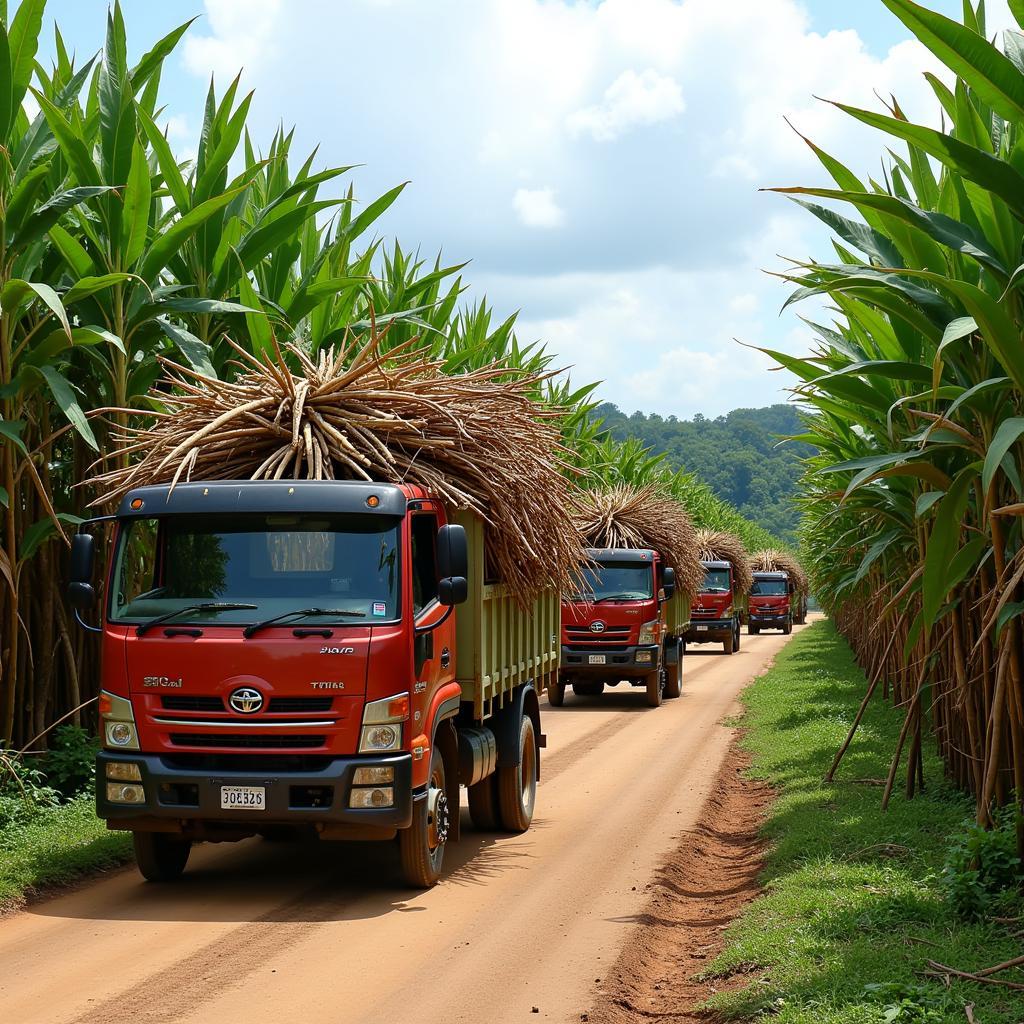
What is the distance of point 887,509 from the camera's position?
34.4 ft

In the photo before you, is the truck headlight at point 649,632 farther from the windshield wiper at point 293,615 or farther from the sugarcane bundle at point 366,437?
the windshield wiper at point 293,615

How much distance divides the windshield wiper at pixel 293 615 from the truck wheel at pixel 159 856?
165 centimetres

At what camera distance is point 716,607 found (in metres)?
38.8

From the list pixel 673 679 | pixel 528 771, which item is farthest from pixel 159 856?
pixel 673 679

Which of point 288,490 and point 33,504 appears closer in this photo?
point 288,490

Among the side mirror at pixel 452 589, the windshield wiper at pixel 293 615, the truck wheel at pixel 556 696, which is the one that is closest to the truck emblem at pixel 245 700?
the windshield wiper at pixel 293 615

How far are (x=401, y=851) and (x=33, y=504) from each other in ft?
14.9

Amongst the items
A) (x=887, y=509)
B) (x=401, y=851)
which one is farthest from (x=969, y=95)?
(x=401, y=851)

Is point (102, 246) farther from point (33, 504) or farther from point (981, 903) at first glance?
point (981, 903)

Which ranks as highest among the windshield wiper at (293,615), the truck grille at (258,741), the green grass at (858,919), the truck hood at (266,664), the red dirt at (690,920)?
the windshield wiper at (293,615)

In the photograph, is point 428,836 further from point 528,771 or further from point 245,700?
point 528,771

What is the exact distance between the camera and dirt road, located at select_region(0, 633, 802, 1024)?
234 inches

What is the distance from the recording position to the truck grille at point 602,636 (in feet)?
70.0

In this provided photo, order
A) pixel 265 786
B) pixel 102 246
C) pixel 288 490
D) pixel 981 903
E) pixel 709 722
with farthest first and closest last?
pixel 709 722 < pixel 102 246 < pixel 288 490 < pixel 265 786 < pixel 981 903
